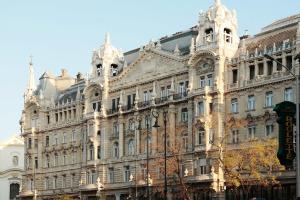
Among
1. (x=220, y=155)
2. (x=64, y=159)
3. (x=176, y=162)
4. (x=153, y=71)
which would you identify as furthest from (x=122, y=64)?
(x=220, y=155)

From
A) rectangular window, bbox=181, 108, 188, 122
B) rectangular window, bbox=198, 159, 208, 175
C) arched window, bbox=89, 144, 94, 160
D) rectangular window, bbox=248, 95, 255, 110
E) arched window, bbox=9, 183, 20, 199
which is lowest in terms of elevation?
arched window, bbox=9, 183, 20, 199

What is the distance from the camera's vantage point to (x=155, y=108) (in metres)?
96.0

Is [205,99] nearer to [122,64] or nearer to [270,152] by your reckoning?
[270,152]

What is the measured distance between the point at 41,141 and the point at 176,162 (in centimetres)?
4016

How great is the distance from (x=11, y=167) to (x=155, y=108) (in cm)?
5275

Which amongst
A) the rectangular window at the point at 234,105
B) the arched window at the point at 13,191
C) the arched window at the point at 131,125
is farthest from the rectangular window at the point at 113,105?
the arched window at the point at 13,191

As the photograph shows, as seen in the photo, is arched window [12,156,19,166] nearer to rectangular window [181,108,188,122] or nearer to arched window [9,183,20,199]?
arched window [9,183,20,199]

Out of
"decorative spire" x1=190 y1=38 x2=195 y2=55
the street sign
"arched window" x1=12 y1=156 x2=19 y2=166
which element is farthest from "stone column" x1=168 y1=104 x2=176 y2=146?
Answer: "arched window" x1=12 y1=156 x2=19 y2=166

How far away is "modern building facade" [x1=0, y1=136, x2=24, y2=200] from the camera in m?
137

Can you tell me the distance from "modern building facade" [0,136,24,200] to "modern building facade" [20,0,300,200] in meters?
17.1

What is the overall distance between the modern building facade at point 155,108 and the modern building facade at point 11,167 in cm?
1710

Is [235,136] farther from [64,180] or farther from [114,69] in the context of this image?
[64,180]

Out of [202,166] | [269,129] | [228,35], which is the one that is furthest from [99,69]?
[269,129]

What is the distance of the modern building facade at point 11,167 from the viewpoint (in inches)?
5404
